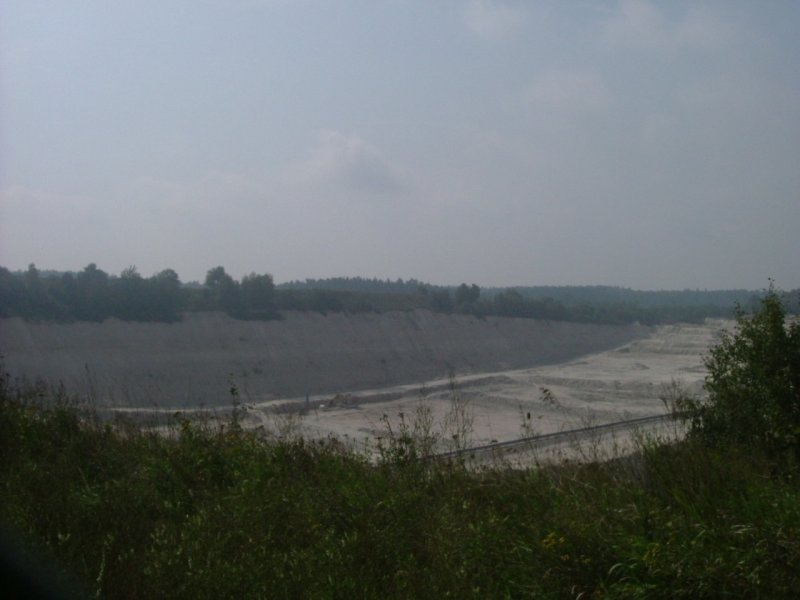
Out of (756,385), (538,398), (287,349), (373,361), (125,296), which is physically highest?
(125,296)

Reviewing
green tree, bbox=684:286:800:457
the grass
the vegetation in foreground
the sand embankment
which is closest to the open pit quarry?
the sand embankment

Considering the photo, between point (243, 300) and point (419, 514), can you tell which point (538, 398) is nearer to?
point (243, 300)

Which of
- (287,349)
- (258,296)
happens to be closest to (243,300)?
(258,296)

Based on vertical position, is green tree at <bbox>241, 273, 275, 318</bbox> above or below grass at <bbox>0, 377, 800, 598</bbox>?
above

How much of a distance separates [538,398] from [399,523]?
74.8ft

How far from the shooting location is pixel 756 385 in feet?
24.4

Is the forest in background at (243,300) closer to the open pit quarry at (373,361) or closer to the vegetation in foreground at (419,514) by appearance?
the open pit quarry at (373,361)

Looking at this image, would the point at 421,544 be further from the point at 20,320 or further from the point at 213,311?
the point at 213,311

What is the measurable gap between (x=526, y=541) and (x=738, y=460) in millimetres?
1942

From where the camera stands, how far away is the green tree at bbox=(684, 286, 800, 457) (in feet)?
22.9

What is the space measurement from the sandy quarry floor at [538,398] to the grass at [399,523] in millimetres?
1100

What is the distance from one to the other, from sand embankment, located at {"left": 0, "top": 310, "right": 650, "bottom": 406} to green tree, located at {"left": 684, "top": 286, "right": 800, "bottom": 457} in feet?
54.9

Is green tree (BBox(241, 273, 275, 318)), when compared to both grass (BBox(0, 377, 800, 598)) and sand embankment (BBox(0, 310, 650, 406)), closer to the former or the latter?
sand embankment (BBox(0, 310, 650, 406))

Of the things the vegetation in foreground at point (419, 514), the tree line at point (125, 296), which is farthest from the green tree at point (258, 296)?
the vegetation in foreground at point (419, 514)
